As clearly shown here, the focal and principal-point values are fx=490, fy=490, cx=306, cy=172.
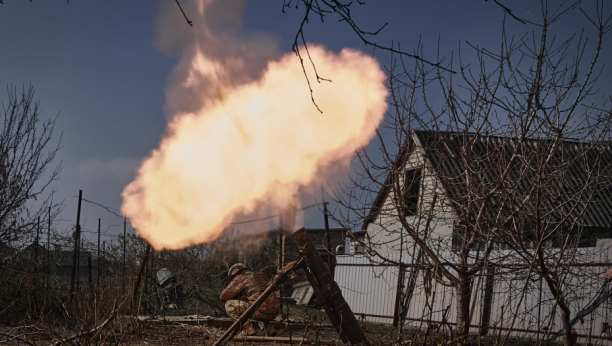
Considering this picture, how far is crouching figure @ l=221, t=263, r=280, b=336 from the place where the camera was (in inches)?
367

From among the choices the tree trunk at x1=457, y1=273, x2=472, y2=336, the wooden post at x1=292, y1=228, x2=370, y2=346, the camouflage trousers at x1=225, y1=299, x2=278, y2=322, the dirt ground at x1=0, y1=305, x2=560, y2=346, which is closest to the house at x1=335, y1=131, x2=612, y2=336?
the tree trunk at x1=457, y1=273, x2=472, y2=336

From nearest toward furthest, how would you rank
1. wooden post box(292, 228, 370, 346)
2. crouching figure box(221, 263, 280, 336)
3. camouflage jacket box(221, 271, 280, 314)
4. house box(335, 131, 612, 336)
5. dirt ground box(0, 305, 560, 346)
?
house box(335, 131, 612, 336) < wooden post box(292, 228, 370, 346) < dirt ground box(0, 305, 560, 346) < crouching figure box(221, 263, 280, 336) < camouflage jacket box(221, 271, 280, 314)

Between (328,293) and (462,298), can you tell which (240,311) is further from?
(462,298)

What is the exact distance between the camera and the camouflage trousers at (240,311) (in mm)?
9328

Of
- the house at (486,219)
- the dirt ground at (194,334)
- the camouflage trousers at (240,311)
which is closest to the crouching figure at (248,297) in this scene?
the camouflage trousers at (240,311)

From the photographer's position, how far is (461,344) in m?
6.49

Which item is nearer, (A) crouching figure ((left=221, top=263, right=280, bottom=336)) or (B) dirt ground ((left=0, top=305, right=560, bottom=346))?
(B) dirt ground ((left=0, top=305, right=560, bottom=346))

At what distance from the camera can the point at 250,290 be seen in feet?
31.5

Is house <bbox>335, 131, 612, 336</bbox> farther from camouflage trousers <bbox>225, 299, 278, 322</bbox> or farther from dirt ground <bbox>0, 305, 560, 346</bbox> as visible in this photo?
camouflage trousers <bbox>225, 299, 278, 322</bbox>

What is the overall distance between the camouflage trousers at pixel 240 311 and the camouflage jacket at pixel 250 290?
75mm

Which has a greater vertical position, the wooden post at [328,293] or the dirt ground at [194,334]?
the wooden post at [328,293]

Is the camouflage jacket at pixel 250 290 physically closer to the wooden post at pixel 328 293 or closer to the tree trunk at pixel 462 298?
the wooden post at pixel 328 293

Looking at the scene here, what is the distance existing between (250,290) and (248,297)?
144 millimetres

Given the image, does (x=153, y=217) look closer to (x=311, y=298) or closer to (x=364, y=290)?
(x=364, y=290)
